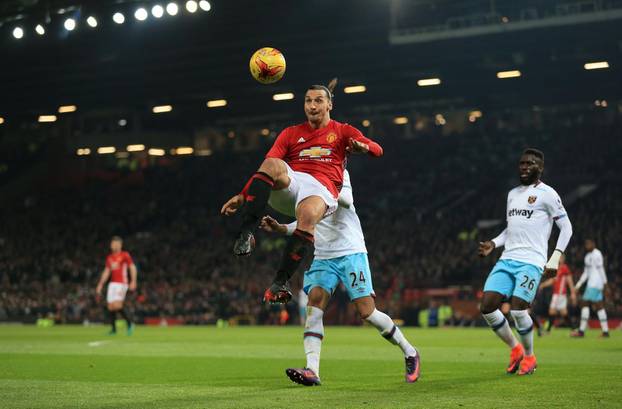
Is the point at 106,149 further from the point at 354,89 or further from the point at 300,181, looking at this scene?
the point at 300,181

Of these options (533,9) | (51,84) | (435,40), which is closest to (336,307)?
(435,40)

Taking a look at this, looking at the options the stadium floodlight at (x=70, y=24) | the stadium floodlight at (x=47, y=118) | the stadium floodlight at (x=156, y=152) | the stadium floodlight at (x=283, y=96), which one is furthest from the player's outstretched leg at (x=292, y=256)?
the stadium floodlight at (x=156, y=152)

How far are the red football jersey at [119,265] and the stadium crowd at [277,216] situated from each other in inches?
450

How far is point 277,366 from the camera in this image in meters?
12.1

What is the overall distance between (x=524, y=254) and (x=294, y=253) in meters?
3.22

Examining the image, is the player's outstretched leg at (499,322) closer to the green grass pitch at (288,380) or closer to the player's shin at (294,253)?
the green grass pitch at (288,380)

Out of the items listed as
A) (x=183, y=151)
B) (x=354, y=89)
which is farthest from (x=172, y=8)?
(x=183, y=151)

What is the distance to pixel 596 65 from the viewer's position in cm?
3816

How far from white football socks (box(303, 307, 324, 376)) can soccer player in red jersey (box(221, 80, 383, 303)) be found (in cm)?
76

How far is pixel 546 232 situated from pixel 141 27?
22.3 m

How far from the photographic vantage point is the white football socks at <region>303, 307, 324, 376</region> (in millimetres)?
9031

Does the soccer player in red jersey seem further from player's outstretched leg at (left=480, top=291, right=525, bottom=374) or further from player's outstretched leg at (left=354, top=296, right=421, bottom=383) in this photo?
player's outstretched leg at (left=480, top=291, right=525, bottom=374)

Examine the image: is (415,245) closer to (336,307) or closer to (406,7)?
(336,307)

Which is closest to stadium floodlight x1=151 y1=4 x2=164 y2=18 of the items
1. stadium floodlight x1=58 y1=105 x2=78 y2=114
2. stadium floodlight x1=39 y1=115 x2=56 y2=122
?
stadium floodlight x1=58 y1=105 x2=78 y2=114
